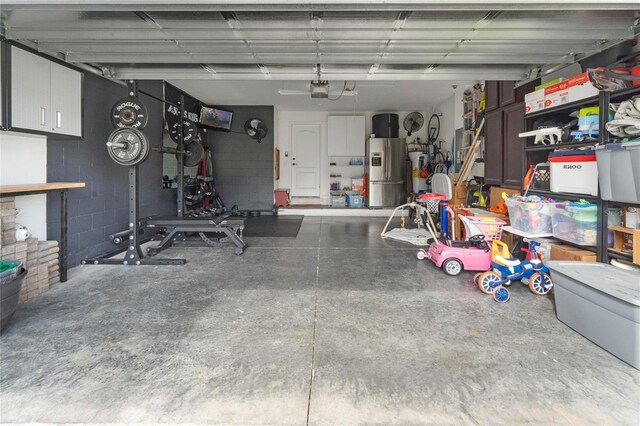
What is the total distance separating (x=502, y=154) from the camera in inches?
180

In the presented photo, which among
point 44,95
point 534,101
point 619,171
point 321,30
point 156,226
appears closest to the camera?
point 619,171

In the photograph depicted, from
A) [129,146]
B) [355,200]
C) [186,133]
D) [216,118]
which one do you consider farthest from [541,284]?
[216,118]

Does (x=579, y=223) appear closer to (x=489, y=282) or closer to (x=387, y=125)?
(x=489, y=282)

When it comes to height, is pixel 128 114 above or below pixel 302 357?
above

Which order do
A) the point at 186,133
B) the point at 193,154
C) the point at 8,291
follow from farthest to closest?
1. the point at 193,154
2. the point at 186,133
3. the point at 8,291

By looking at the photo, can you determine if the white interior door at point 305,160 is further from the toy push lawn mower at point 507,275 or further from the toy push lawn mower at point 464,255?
the toy push lawn mower at point 507,275

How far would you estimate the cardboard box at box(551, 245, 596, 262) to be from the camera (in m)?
2.89

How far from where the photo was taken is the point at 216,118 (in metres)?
8.39

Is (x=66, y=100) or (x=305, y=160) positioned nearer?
(x=66, y=100)

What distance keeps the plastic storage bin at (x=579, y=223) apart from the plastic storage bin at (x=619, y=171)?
0.25 meters

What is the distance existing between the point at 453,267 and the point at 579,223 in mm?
1147

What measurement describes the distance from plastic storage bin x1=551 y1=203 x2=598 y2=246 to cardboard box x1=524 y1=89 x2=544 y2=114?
1171 mm

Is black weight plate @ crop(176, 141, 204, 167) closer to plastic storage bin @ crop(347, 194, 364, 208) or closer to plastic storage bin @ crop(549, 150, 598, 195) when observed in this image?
plastic storage bin @ crop(347, 194, 364, 208)

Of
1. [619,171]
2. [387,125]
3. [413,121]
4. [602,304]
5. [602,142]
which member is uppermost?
[413,121]
